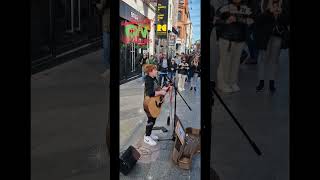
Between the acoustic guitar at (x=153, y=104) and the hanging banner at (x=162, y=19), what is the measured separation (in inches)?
14.8

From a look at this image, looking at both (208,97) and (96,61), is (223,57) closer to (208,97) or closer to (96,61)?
(208,97)

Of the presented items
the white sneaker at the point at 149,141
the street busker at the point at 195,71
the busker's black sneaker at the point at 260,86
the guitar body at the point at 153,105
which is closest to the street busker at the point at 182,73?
the street busker at the point at 195,71

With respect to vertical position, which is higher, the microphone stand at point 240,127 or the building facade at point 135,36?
the building facade at point 135,36

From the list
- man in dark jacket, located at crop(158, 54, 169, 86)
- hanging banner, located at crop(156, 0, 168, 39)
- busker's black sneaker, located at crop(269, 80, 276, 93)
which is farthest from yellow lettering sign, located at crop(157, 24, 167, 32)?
busker's black sneaker, located at crop(269, 80, 276, 93)

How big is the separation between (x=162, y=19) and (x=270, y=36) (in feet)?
2.20

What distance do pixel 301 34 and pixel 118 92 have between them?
1145 mm

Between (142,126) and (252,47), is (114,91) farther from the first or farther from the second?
(252,47)

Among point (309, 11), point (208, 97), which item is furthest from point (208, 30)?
point (309, 11)

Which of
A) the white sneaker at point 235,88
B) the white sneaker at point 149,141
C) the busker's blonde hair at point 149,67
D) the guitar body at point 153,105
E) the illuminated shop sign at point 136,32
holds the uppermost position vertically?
the illuminated shop sign at point 136,32

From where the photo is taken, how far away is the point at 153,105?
2658 millimetres

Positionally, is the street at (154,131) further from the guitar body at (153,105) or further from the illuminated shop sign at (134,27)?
the illuminated shop sign at (134,27)

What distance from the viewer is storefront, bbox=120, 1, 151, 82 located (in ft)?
8.63

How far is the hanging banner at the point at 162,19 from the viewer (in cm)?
263

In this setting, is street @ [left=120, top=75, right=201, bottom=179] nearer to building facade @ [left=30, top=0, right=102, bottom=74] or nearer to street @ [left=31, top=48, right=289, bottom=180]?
street @ [left=31, top=48, right=289, bottom=180]
